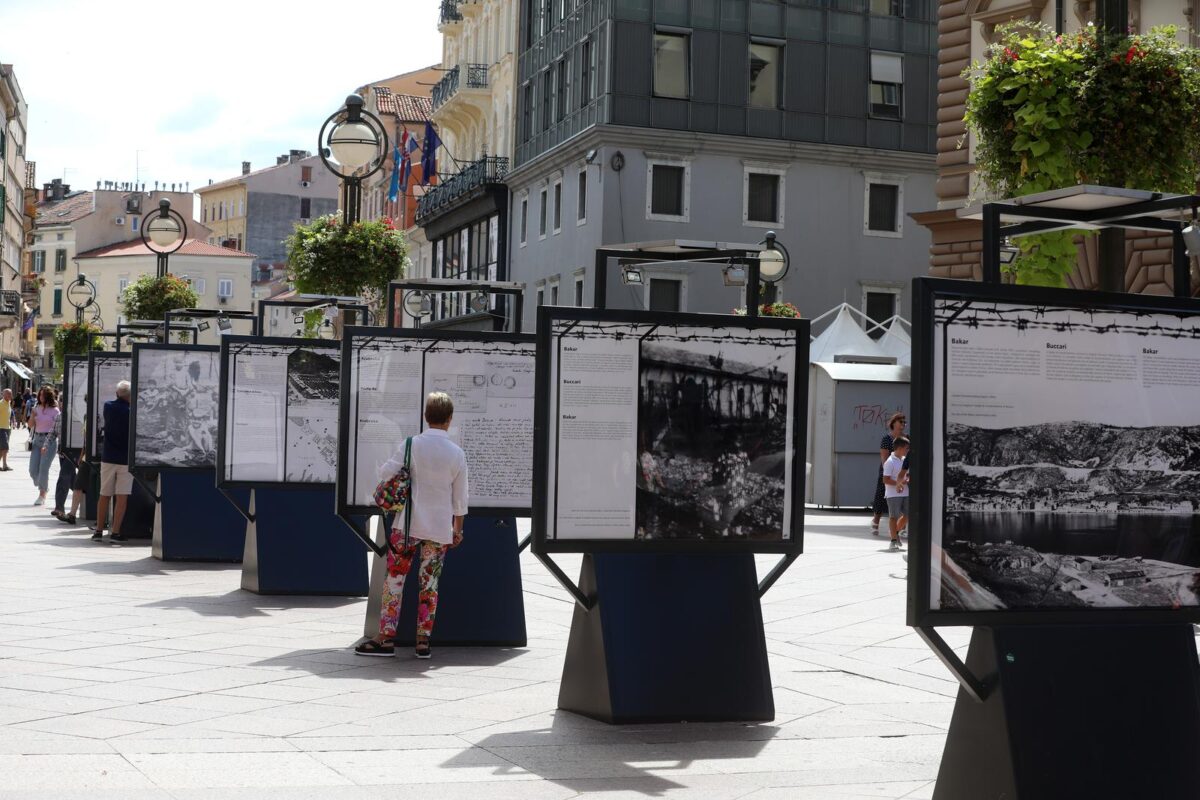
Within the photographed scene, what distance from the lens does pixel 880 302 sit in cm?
4578

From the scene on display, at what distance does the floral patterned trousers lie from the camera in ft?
35.9

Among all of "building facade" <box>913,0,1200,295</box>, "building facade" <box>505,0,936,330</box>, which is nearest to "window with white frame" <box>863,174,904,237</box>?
"building facade" <box>505,0,936,330</box>

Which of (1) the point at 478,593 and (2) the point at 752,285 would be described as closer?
(2) the point at 752,285

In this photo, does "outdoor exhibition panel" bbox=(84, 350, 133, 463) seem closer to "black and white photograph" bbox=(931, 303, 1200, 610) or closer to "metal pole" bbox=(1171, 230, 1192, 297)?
"metal pole" bbox=(1171, 230, 1192, 297)

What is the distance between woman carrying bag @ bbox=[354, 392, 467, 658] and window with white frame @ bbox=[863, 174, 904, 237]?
35.9 meters

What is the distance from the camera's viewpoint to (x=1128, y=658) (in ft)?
20.1

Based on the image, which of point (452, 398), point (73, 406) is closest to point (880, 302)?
point (73, 406)

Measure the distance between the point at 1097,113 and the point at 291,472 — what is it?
23.2 feet

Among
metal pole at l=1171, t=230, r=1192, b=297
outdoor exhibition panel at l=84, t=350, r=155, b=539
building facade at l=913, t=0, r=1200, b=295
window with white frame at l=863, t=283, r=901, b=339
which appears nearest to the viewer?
metal pole at l=1171, t=230, r=1192, b=297

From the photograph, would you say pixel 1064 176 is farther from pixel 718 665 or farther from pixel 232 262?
pixel 232 262

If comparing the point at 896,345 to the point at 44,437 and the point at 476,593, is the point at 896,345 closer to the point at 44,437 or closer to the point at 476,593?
the point at 44,437

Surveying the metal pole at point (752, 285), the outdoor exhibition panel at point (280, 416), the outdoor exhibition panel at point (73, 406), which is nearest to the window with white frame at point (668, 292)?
the outdoor exhibition panel at point (73, 406)

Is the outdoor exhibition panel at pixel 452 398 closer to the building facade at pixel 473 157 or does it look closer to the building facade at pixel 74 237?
the building facade at pixel 473 157

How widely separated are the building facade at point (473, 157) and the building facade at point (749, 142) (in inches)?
241
